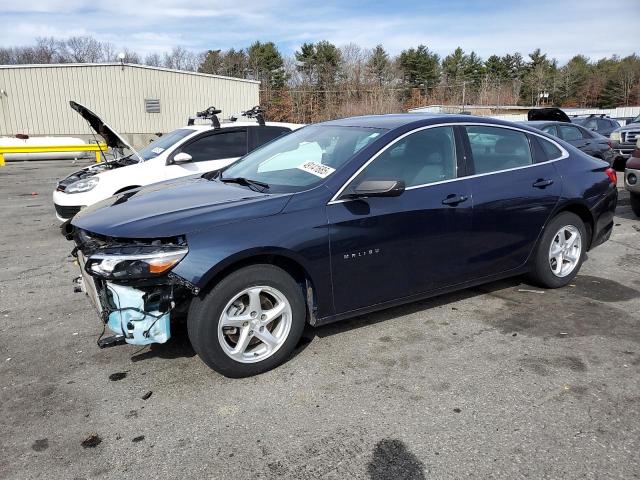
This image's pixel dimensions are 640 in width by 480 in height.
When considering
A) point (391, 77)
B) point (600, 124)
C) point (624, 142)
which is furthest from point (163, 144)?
point (391, 77)

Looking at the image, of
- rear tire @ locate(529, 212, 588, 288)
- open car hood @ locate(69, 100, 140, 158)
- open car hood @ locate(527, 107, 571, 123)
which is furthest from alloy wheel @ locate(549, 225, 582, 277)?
open car hood @ locate(527, 107, 571, 123)

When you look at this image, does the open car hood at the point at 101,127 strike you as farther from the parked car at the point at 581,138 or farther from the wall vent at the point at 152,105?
the wall vent at the point at 152,105

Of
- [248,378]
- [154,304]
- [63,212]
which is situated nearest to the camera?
[154,304]

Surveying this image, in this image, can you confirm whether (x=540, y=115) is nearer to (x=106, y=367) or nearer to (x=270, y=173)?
(x=270, y=173)

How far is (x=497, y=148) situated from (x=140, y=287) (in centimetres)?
311

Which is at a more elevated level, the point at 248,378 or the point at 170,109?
the point at 170,109

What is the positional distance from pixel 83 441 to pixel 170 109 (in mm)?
25516

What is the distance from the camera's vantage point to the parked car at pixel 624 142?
1466cm

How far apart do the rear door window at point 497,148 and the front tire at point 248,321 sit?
1.96 metres

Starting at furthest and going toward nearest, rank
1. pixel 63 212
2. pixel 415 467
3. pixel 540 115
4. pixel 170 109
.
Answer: pixel 170 109 → pixel 540 115 → pixel 63 212 → pixel 415 467

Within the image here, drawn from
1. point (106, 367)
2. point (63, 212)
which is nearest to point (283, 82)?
point (63, 212)

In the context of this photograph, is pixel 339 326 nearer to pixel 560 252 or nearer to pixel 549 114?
pixel 560 252

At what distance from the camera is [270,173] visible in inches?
158

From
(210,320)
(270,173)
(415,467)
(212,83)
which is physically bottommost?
(415,467)
